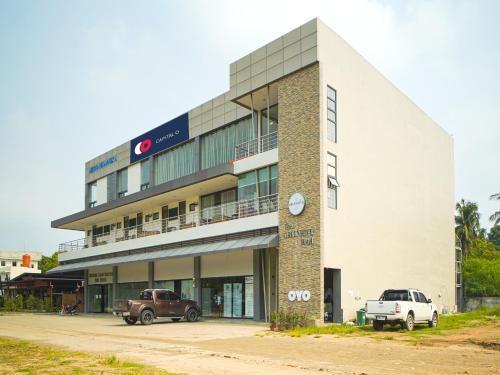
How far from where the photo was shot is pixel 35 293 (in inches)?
2405

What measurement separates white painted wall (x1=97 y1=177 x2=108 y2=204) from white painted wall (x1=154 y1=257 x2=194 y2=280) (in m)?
13.8

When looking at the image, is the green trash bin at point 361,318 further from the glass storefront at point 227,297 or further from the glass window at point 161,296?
the glass window at point 161,296

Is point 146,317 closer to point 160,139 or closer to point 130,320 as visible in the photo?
point 130,320

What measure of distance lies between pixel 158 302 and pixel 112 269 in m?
18.0

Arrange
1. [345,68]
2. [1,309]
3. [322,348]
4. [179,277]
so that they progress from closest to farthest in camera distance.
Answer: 1. [322,348]
2. [345,68]
3. [179,277]
4. [1,309]

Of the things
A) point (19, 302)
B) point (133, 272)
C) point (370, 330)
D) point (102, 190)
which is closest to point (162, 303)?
point (370, 330)

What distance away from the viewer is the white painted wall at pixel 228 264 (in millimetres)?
31922

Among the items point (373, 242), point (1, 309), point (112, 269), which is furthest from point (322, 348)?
point (1, 309)

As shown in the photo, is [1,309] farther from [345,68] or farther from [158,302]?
[345,68]

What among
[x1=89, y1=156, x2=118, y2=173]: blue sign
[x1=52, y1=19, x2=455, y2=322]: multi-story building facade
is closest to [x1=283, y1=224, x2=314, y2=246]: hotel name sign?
[x1=52, y1=19, x2=455, y2=322]: multi-story building facade

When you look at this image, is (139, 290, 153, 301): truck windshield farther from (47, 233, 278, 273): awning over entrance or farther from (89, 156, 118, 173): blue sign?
(89, 156, 118, 173): blue sign

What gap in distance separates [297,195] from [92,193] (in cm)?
3327

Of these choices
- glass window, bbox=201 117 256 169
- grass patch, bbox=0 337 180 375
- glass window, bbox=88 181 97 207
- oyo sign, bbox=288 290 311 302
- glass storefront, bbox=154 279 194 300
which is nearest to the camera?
grass patch, bbox=0 337 180 375

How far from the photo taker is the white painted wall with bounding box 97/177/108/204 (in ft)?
170
